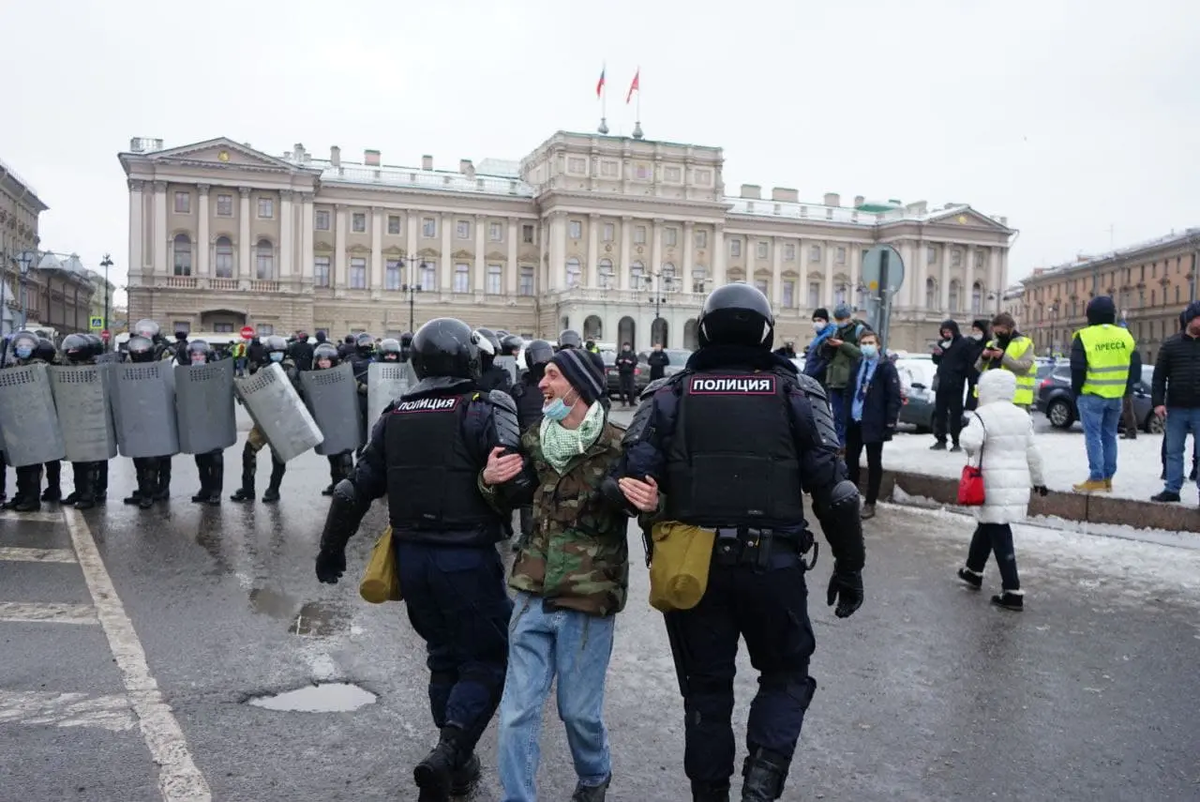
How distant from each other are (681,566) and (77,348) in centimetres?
871

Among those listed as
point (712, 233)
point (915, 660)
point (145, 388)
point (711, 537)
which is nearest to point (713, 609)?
point (711, 537)

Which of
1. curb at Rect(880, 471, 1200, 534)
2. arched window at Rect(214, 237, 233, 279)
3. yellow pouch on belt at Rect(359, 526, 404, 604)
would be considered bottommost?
curb at Rect(880, 471, 1200, 534)

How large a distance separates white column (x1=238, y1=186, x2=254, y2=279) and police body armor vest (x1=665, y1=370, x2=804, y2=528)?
78.3 metres

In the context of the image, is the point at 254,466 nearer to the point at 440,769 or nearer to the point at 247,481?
the point at 247,481

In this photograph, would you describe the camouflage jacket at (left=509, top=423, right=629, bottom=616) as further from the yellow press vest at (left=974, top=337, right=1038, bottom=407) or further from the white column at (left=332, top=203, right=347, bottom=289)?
the white column at (left=332, top=203, right=347, bottom=289)

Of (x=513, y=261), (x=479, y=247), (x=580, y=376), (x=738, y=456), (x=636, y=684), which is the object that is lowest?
(x=636, y=684)

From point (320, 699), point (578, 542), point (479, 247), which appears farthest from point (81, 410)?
point (479, 247)

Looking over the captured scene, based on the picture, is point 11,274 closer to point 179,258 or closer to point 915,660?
point 179,258

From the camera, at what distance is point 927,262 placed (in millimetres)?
94625

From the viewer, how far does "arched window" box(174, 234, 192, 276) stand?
248ft

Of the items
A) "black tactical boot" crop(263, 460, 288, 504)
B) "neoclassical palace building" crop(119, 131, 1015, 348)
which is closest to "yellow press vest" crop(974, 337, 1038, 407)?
"black tactical boot" crop(263, 460, 288, 504)

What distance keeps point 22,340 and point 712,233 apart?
80137 millimetres

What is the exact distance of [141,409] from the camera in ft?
33.7

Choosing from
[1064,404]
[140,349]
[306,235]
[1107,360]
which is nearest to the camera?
[1107,360]
